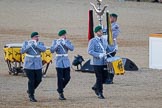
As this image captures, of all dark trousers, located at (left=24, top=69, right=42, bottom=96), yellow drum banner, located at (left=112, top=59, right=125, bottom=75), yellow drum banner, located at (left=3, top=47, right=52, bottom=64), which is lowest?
dark trousers, located at (left=24, top=69, right=42, bottom=96)

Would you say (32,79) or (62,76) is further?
(62,76)

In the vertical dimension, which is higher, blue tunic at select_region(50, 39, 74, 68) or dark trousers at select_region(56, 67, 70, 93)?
blue tunic at select_region(50, 39, 74, 68)

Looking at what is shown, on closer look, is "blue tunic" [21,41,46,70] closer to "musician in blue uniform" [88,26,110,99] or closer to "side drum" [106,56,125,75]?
"musician in blue uniform" [88,26,110,99]

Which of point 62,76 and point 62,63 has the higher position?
point 62,63

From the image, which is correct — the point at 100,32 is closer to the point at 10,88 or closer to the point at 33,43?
the point at 33,43

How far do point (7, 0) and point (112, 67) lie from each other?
4918 centimetres

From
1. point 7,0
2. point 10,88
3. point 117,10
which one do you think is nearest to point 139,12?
point 117,10

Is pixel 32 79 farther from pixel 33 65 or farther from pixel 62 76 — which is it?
pixel 62 76

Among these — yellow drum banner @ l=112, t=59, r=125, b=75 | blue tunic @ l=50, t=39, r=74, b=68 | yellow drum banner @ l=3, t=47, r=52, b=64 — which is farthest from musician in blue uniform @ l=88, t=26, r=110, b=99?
yellow drum banner @ l=3, t=47, r=52, b=64

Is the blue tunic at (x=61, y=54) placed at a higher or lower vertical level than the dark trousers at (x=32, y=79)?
higher

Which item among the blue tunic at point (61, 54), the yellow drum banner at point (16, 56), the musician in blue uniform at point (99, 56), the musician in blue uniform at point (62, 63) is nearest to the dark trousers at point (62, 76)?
the musician in blue uniform at point (62, 63)

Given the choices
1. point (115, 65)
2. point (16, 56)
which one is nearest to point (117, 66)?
point (115, 65)

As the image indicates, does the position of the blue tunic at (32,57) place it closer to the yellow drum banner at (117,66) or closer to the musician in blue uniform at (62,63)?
the musician in blue uniform at (62,63)

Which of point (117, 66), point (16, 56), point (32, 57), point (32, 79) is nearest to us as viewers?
point (32, 79)
